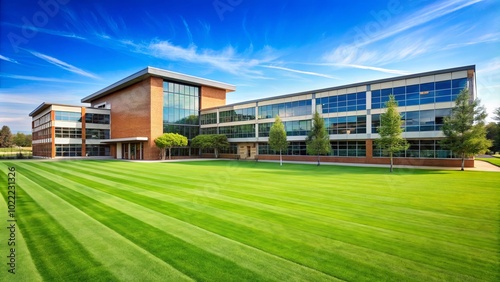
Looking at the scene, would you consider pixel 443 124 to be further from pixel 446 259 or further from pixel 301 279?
pixel 301 279

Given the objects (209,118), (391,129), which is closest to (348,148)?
(391,129)

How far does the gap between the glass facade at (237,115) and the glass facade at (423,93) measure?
20.5 metres

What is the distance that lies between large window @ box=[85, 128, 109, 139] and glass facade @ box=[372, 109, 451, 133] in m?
56.9

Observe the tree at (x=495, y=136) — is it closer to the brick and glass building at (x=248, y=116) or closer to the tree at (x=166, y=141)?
the brick and glass building at (x=248, y=116)

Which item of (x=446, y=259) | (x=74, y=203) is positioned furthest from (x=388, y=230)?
(x=74, y=203)

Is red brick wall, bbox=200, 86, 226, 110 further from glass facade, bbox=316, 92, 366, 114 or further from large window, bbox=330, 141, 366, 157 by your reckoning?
large window, bbox=330, 141, 366, 157

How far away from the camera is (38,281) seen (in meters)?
4.45

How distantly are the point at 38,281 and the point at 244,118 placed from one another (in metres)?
42.7

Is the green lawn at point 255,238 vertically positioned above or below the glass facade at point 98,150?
below

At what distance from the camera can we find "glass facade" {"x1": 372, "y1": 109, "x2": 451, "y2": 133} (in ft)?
89.5

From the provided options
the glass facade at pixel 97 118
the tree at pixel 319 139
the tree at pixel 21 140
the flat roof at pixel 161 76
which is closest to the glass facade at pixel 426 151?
the tree at pixel 319 139

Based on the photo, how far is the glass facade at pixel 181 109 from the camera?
47.9 metres

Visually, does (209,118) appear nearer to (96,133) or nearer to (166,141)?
(166,141)

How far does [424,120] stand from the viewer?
28.2m
